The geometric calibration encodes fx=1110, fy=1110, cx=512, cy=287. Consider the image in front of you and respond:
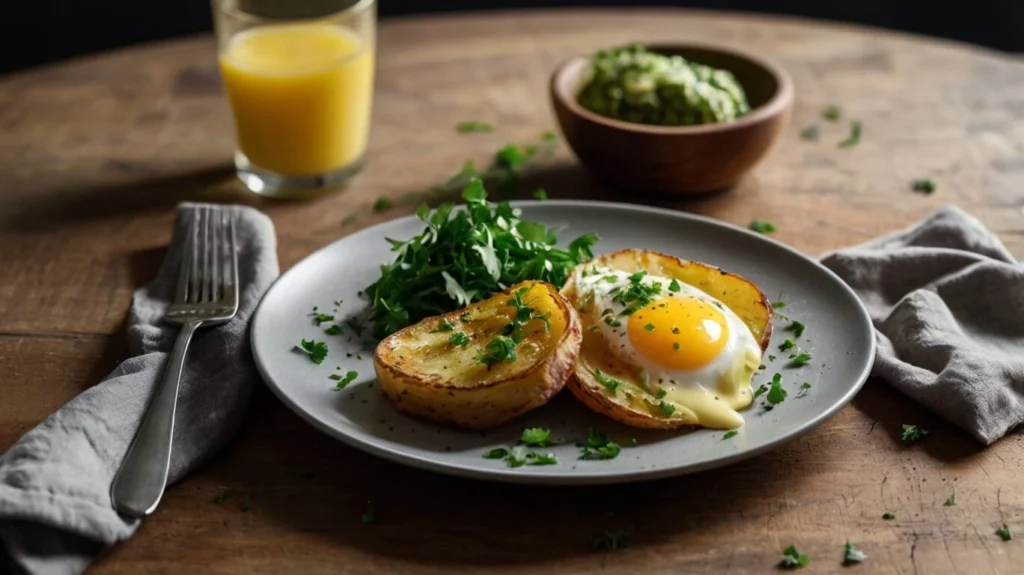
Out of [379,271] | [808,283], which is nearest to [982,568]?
[808,283]

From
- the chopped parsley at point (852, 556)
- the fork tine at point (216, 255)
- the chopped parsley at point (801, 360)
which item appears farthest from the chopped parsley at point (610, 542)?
the fork tine at point (216, 255)

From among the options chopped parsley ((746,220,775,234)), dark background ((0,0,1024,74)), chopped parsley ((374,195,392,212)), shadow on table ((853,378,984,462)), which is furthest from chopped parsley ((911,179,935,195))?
dark background ((0,0,1024,74))

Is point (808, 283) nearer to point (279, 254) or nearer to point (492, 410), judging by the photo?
point (492, 410)

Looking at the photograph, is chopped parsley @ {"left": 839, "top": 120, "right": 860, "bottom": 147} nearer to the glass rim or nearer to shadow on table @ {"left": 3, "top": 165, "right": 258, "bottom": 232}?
the glass rim

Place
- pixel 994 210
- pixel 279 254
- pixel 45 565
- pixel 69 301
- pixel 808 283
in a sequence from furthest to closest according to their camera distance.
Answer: pixel 994 210 < pixel 279 254 < pixel 69 301 < pixel 808 283 < pixel 45 565

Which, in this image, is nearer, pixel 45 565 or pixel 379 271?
pixel 45 565

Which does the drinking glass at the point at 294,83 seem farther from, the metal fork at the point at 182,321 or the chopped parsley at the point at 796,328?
the chopped parsley at the point at 796,328

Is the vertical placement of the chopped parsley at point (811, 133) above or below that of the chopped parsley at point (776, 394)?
below
